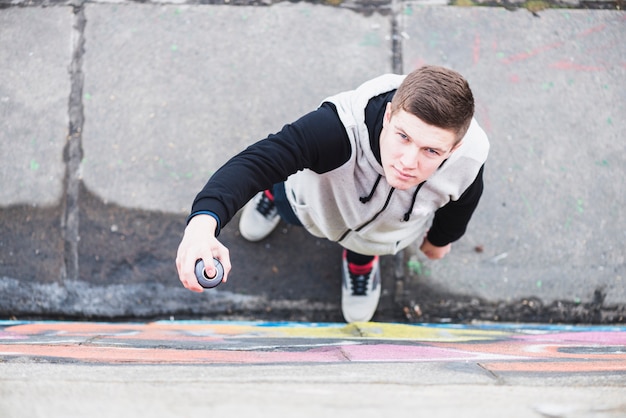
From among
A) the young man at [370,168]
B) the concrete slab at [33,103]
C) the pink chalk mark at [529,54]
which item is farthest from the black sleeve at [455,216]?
the concrete slab at [33,103]

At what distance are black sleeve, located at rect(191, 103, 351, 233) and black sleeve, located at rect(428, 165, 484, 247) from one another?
0.48 m

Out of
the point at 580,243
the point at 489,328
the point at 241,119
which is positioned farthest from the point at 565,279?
the point at 241,119

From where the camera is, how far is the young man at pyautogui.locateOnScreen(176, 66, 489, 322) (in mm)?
1700

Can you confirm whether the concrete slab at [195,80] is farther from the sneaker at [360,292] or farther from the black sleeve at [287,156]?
the black sleeve at [287,156]

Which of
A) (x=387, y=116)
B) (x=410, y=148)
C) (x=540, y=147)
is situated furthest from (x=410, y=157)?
(x=540, y=147)

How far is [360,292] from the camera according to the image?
9.73ft

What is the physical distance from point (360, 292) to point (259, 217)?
0.61 meters

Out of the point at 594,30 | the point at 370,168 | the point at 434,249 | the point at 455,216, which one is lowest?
the point at 434,249

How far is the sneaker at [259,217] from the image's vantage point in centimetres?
299

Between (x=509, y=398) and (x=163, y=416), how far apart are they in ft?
2.36

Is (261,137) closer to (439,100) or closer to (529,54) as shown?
(529,54)

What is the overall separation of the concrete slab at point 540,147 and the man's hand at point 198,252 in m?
1.73

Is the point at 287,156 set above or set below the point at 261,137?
below

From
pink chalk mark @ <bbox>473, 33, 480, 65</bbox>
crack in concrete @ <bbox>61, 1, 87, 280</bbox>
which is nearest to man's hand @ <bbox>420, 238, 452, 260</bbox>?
pink chalk mark @ <bbox>473, 33, 480, 65</bbox>
